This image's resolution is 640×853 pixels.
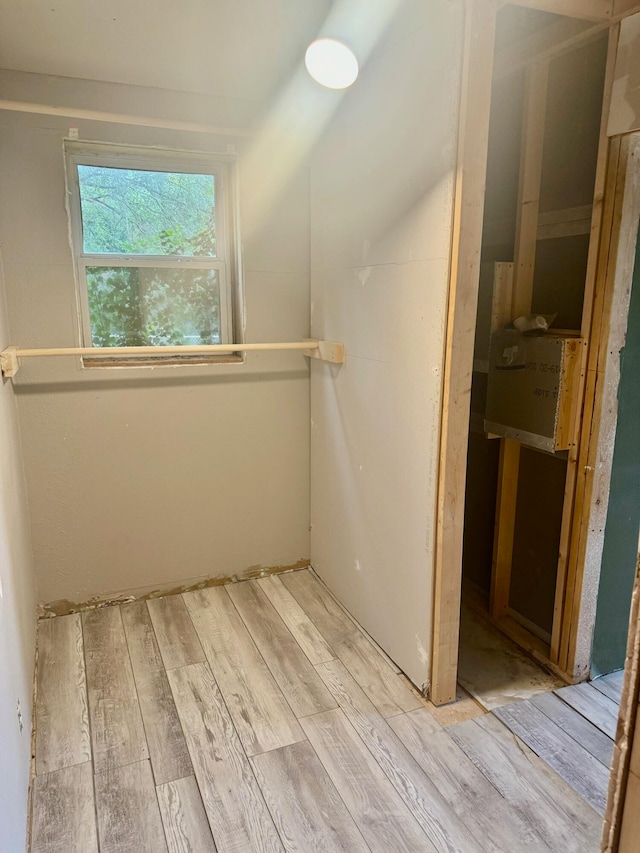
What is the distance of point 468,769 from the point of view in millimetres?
1733

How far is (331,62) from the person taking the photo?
5.99 feet

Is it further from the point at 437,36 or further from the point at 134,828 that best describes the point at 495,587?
the point at 437,36

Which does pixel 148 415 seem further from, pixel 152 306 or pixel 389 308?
pixel 389 308

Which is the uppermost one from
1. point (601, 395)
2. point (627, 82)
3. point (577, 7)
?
point (577, 7)

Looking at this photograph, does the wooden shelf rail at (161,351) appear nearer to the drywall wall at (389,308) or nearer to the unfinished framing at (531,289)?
the drywall wall at (389,308)

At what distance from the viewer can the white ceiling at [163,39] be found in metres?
1.80

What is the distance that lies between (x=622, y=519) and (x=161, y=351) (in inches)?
72.2

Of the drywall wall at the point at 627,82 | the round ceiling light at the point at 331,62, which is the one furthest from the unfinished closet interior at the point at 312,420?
the round ceiling light at the point at 331,62

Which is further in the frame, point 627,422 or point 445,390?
point 627,422

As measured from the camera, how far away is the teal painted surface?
1.92m

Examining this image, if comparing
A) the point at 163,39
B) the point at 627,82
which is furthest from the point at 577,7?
the point at 163,39

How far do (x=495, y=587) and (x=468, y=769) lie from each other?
0.85 meters

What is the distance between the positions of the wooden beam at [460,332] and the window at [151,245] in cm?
132

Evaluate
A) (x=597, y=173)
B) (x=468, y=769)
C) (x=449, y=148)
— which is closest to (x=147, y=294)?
(x=449, y=148)
